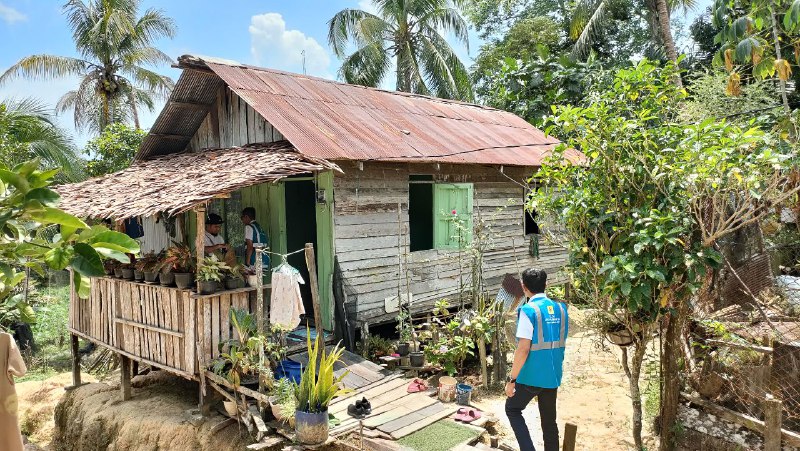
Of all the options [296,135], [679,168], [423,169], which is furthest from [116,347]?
[679,168]

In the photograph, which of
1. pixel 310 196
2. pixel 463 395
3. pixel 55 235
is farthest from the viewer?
pixel 310 196

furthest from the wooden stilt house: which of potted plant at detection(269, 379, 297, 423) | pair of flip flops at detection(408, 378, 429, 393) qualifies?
pair of flip flops at detection(408, 378, 429, 393)

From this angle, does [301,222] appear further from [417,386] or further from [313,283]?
[417,386]

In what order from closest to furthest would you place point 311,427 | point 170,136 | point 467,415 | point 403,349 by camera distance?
1. point 311,427
2. point 467,415
3. point 403,349
4. point 170,136

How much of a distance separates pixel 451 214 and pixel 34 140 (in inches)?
436

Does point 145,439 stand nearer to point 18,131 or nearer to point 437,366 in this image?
point 437,366

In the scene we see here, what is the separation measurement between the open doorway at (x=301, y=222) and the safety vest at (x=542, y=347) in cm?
506

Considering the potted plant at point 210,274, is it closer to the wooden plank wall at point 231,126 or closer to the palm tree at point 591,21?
the wooden plank wall at point 231,126

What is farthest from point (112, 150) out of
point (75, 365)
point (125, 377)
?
point (125, 377)

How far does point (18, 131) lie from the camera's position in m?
12.6

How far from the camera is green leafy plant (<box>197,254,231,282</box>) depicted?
20.7ft

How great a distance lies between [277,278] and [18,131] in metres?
10.2

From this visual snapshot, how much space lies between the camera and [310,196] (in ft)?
31.4

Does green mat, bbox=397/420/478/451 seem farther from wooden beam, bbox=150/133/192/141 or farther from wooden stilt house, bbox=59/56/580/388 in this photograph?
wooden beam, bbox=150/133/192/141
